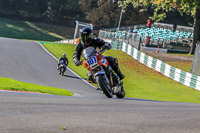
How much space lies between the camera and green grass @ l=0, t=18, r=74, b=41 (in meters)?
67.2

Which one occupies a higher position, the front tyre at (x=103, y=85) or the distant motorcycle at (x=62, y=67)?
the front tyre at (x=103, y=85)

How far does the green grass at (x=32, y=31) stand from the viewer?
6719 cm

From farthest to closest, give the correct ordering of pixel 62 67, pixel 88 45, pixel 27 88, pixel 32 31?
pixel 32 31, pixel 62 67, pixel 27 88, pixel 88 45

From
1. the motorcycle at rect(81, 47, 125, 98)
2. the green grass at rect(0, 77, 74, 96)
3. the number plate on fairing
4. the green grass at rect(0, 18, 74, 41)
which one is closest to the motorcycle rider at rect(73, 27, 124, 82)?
the motorcycle at rect(81, 47, 125, 98)

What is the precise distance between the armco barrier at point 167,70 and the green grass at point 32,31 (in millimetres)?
A: 34348

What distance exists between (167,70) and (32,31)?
46867 mm

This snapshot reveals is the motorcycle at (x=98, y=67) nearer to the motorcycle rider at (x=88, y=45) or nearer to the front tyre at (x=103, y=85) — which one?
the front tyre at (x=103, y=85)

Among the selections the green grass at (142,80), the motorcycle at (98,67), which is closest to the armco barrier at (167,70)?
the green grass at (142,80)

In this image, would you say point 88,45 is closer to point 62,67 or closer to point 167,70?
point 62,67

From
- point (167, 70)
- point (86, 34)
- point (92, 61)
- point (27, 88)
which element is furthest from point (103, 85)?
point (167, 70)

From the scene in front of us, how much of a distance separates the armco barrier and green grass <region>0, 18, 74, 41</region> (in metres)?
34.3

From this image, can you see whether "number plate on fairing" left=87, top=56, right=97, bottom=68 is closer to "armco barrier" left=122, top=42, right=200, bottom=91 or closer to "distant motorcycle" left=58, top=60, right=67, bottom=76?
"distant motorcycle" left=58, top=60, right=67, bottom=76

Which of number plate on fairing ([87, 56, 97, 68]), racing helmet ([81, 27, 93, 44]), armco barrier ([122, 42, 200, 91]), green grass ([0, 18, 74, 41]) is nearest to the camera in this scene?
number plate on fairing ([87, 56, 97, 68])

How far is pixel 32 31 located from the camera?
70.9 metres
